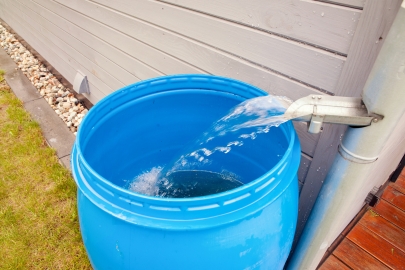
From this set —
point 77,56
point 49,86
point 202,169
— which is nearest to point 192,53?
point 202,169

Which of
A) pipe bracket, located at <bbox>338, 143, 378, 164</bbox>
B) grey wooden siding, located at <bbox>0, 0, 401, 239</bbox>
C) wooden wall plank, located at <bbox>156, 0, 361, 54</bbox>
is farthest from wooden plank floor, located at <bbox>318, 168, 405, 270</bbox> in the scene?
wooden wall plank, located at <bbox>156, 0, 361, 54</bbox>

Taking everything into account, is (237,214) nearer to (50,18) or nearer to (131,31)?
(131,31)

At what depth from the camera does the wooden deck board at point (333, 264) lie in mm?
1496

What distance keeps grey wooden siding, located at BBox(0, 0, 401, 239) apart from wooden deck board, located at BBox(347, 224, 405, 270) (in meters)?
0.51

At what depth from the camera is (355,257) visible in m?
1.55

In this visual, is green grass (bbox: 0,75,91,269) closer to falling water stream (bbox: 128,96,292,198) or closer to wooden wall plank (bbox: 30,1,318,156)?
falling water stream (bbox: 128,96,292,198)

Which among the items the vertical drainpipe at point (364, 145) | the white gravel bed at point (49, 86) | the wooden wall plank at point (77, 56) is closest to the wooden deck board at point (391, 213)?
the vertical drainpipe at point (364, 145)

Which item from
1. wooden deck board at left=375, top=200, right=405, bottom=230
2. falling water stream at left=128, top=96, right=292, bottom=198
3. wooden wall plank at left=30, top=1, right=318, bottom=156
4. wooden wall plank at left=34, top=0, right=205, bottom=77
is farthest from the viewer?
wooden deck board at left=375, top=200, right=405, bottom=230

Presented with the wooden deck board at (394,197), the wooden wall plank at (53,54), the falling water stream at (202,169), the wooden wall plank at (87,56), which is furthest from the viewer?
the wooden wall plank at (53,54)

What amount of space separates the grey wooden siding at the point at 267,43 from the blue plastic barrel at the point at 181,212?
0.52 feet

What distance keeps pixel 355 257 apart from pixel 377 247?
6.0 inches

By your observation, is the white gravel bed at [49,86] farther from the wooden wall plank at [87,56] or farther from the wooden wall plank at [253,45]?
the wooden wall plank at [253,45]

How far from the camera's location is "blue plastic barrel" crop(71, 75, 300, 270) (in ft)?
2.12

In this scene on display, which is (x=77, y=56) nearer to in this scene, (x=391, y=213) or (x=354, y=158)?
(x=354, y=158)
